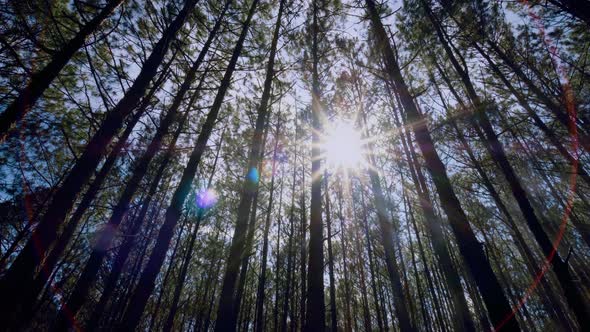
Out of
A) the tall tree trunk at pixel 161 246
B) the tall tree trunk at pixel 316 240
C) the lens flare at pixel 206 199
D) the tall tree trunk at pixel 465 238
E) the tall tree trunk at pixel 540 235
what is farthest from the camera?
the lens flare at pixel 206 199

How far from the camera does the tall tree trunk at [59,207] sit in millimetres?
1760

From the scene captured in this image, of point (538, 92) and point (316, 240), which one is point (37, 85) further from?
point (538, 92)

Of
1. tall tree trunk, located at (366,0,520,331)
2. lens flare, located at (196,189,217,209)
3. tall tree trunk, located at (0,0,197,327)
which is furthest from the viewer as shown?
lens flare, located at (196,189,217,209)

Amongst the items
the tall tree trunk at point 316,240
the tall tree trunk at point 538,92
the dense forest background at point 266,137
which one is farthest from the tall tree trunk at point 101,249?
the tall tree trunk at point 538,92

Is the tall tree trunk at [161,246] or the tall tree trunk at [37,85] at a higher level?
the tall tree trunk at [37,85]

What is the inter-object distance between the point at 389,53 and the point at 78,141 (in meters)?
7.77

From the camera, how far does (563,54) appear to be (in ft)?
24.6

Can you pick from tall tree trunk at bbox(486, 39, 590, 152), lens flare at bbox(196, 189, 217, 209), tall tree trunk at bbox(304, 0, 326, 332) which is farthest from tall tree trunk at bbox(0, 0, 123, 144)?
tall tree trunk at bbox(486, 39, 590, 152)

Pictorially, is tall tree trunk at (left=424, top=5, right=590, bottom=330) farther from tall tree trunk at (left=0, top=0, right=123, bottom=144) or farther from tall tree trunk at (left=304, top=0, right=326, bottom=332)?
tall tree trunk at (left=0, top=0, right=123, bottom=144)

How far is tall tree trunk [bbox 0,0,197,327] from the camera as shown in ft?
5.77

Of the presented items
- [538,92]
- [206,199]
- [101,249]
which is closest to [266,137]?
[206,199]

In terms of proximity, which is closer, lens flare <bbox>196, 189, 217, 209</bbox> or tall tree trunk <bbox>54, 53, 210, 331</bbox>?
tall tree trunk <bbox>54, 53, 210, 331</bbox>

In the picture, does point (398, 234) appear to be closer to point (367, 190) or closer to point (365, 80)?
point (367, 190)

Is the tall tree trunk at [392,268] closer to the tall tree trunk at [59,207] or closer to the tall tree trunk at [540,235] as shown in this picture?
the tall tree trunk at [540,235]
